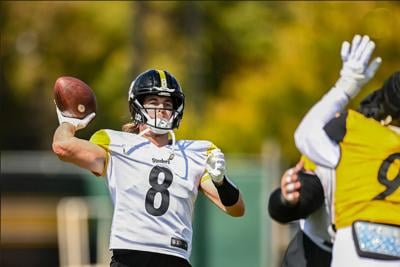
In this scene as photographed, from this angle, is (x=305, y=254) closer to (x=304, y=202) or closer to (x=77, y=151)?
(x=304, y=202)

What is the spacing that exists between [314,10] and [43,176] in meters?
4.47

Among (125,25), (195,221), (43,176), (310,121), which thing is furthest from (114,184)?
(125,25)

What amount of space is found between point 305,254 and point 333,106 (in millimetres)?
858

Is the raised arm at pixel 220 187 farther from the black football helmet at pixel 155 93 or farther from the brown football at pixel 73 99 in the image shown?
the brown football at pixel 73 99

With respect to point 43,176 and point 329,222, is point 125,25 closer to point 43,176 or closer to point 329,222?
point 43,176

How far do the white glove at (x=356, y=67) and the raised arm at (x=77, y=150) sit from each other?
1567 mm

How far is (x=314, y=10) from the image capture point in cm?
1688

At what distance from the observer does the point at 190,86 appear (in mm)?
24891

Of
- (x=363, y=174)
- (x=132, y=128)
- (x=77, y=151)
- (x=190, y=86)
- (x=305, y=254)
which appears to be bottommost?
(x=305, y=254)

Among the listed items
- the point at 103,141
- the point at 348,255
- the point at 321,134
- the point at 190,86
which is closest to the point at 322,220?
the point at 348,255

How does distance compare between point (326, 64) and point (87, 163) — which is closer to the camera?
point (87, 163)

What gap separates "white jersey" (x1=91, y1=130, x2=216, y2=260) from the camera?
650 cm

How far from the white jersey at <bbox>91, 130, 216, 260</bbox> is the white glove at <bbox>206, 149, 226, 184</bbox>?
7.7 inches

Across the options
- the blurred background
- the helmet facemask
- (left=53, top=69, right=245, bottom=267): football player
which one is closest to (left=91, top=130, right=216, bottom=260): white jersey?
(left=53, top=69, right=245, bottom=267): football player
